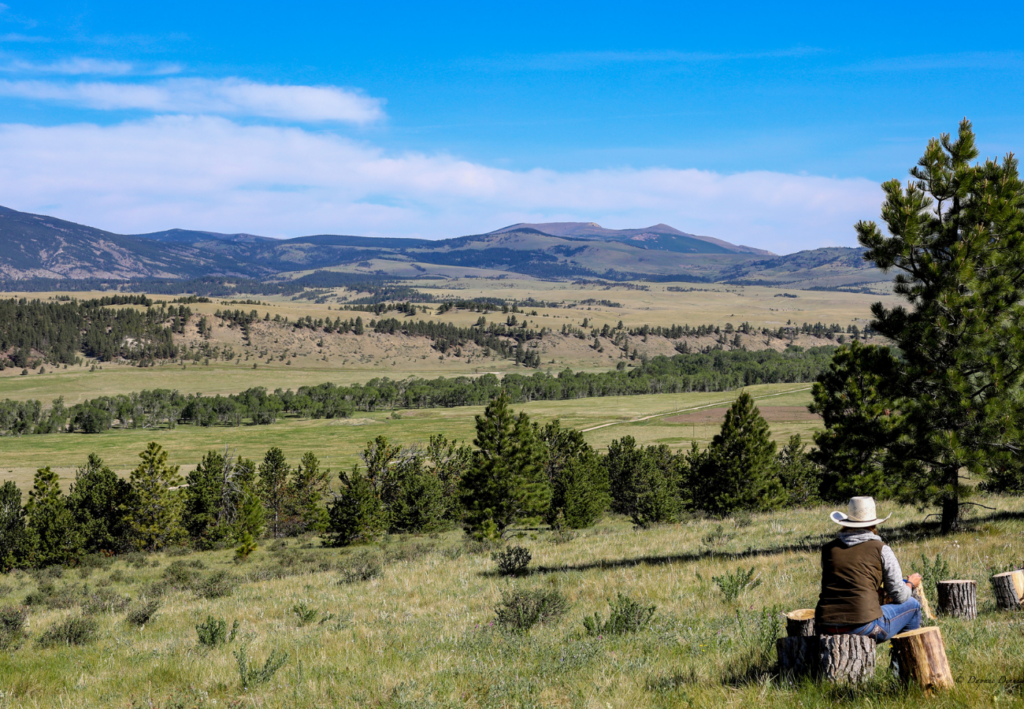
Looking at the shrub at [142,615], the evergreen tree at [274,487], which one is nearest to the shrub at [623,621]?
the shrub at [142,615]

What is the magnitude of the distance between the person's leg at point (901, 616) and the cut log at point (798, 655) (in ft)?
2.35

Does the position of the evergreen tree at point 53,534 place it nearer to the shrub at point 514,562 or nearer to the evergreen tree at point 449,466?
the evergreen tree at point 449,466

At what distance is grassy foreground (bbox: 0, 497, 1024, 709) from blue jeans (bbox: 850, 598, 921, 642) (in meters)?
0.40

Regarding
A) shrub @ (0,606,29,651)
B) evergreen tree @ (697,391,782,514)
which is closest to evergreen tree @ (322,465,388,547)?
evergreen tree @ (697,391,782,514)

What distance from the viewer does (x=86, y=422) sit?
14112 centimetres

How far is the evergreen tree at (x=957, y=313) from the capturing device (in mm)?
13938

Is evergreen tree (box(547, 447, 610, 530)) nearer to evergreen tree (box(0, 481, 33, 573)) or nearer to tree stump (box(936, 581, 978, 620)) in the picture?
evergreen tree (box(0, 481, 33, 573))

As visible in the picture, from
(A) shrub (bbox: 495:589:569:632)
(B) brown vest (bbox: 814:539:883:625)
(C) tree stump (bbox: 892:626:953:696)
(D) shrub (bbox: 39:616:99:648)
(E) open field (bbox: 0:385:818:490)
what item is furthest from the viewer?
(E) open field (bbox: 0:385:818:490)

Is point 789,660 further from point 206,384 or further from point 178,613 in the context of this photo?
point 206,384

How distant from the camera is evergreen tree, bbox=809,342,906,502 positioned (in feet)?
50.8

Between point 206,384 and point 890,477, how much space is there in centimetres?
20026

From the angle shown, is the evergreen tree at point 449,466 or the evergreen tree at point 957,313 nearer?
the evergreen tree at point 957,313

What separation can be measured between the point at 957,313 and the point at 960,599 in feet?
27.5

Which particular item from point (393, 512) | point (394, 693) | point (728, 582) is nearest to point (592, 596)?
point (728, 582)
